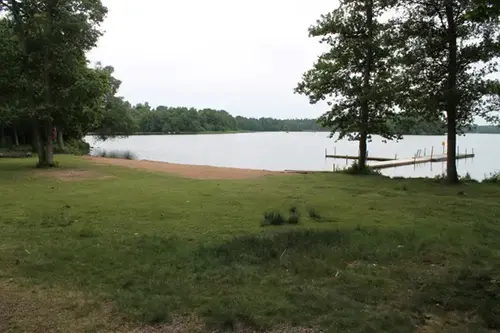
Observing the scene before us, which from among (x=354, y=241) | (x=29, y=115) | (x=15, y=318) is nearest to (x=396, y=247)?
(x=354, y=241)

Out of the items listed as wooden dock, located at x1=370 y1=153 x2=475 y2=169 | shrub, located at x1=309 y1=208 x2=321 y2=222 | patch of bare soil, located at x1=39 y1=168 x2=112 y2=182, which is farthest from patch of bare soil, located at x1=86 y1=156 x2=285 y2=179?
wooden dock, located at x1=370 y1=153 x2=475 y2=169

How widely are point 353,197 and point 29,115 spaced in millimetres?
14377

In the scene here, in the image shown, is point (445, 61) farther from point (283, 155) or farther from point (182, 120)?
point (182, 120)

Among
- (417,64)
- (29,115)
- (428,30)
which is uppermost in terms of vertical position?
(428,30)

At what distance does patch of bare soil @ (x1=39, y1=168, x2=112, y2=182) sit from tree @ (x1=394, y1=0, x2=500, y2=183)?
39.5 ft

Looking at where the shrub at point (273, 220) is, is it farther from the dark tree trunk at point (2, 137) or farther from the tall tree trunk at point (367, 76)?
the dark tree trunk at point (2, 137)

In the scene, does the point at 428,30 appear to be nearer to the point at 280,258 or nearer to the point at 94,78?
the point at 280,258

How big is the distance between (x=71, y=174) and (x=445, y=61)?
48.7ft

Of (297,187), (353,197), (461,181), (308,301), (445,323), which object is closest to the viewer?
(445,323)

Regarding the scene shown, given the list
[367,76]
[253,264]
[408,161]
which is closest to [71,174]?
[367,76]

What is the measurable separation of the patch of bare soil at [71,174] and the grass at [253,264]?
554 centimetres

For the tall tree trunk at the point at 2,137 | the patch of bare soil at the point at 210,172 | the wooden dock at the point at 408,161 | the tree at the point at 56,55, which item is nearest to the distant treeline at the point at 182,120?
the wooden dock at the point at 408,161

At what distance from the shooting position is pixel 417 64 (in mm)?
15641

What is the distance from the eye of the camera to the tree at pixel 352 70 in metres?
19.9
